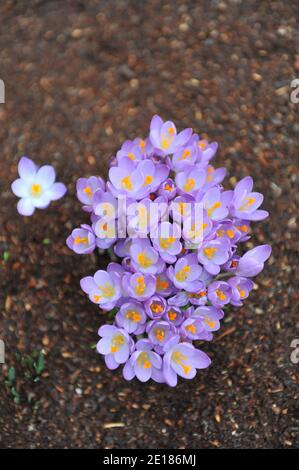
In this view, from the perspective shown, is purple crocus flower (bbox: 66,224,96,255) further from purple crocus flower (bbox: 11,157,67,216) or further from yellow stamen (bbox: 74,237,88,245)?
purple crocus flower (bbox: 11,157,67,216)

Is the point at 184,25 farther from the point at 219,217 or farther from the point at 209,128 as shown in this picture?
the point at 219,217

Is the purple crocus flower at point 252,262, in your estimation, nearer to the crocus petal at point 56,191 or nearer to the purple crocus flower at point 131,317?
the purple crocus flower at point 131,317

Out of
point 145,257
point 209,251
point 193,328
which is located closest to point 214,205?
point 209,251

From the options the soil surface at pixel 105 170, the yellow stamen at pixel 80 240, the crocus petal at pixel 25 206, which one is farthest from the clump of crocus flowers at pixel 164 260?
the soil surface at pixel 105 170

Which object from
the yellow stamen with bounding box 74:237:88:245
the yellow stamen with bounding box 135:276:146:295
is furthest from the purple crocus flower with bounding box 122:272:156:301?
the yellow stamen with bounding box 74:237:88:245

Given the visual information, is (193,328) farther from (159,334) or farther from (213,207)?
(213,207)

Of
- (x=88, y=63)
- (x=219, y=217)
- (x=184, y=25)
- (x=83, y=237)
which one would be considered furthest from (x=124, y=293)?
(x=184, y=25)
